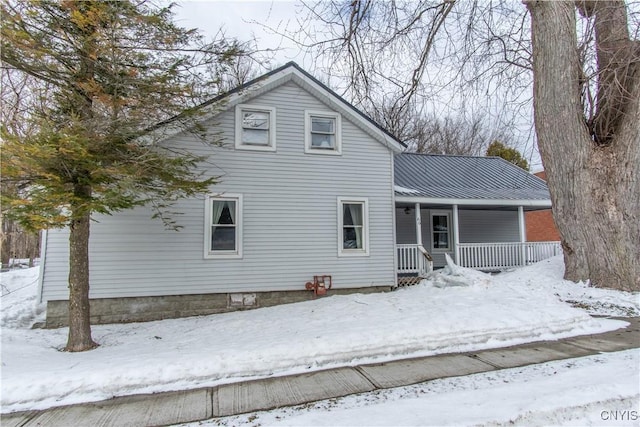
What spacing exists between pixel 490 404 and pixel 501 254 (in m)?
10.1

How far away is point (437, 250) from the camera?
13.7 m

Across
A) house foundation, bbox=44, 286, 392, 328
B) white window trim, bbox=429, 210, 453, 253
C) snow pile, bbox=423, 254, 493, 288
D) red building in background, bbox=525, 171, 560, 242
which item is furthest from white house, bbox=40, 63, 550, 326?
red building in background, bbox=525, 171, 560, 242

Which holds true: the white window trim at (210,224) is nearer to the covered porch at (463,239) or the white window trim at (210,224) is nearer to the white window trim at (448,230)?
the covered porch at (463,239)

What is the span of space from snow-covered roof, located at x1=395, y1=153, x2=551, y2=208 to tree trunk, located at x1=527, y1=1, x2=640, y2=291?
3445 mm

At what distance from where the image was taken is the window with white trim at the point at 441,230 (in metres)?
13.9

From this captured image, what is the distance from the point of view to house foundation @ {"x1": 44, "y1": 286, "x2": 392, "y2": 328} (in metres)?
7.70

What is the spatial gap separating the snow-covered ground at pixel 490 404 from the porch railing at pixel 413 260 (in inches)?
264

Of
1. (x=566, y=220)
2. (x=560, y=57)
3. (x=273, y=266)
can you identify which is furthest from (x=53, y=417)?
(x=560, y=57)

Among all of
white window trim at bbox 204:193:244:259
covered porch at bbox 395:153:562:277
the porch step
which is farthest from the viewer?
covered porch at bbox 395:153:562:277

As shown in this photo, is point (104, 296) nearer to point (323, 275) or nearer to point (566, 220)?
point (323, 275)

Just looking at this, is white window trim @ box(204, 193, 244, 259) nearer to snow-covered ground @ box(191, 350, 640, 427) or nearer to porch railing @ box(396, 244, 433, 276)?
porch railing @ box(396, 244, 433, 276)

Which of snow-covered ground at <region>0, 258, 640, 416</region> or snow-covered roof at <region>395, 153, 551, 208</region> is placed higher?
snow-covered roof at <region>395, 153, 551, 208</region>

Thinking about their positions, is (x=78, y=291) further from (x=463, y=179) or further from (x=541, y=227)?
(x=541, y=227)

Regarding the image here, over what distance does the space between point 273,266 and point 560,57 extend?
8445 millimetres
